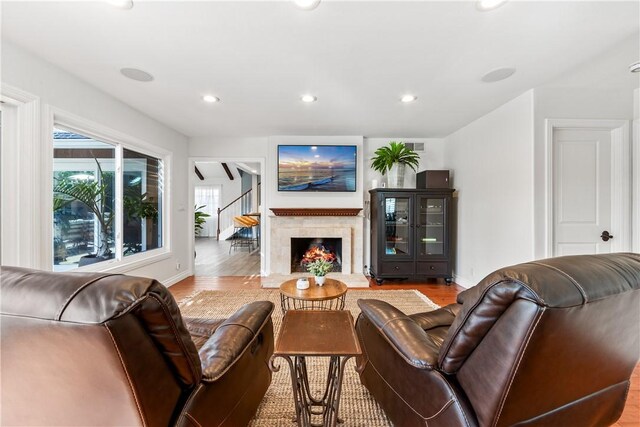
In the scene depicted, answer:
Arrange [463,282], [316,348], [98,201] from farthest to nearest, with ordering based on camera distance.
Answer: [463,282]
[98,201]
[316,348]

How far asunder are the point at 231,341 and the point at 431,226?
362 cm

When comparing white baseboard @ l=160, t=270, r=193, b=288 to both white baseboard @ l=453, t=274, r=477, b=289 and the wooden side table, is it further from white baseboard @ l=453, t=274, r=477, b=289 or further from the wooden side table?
white baseboard @ l=453, t=274, r=477, b=289

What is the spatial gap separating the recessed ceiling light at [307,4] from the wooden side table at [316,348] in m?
1.76

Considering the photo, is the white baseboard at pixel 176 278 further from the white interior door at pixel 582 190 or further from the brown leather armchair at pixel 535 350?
the white interior door at pixel 582 190

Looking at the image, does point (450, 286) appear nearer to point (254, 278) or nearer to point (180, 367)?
point (254, 278)

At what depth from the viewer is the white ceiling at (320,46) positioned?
154 centimetres

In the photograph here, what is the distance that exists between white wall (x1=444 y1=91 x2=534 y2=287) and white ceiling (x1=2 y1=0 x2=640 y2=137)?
14.9 inches

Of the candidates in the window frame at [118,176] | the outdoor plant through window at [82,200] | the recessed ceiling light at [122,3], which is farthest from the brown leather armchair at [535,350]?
the outdoor plant through window at [82,200]

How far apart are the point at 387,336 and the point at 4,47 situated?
3151mm

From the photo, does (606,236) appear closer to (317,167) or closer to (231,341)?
(317,167)

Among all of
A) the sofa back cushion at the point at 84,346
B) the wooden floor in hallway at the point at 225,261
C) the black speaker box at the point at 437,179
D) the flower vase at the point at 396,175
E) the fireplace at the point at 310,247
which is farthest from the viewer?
the wooden floor in hallway at the point at 225,261

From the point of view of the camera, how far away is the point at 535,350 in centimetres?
78

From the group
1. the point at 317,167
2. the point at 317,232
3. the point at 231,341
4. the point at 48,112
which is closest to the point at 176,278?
the point at 317,232

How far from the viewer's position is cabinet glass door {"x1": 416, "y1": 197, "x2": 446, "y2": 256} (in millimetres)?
3961
